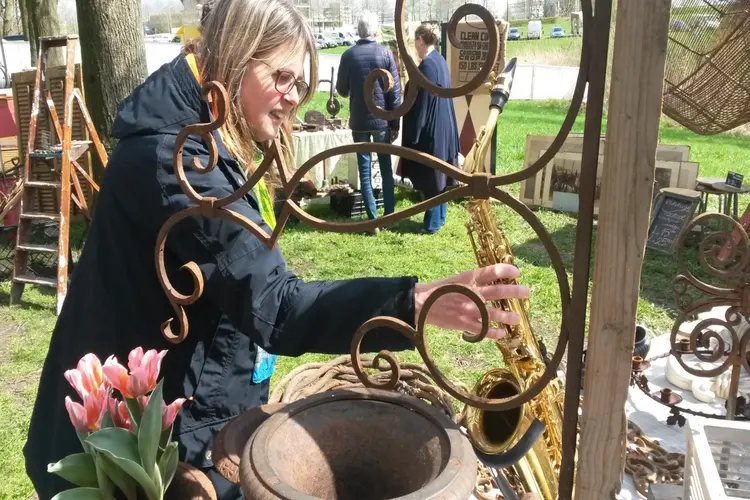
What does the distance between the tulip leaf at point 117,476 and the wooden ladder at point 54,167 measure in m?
4.12

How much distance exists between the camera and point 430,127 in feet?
21.8

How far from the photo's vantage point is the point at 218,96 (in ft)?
3.77

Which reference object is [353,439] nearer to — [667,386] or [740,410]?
[740,410]

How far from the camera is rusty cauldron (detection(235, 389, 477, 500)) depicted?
112 cm

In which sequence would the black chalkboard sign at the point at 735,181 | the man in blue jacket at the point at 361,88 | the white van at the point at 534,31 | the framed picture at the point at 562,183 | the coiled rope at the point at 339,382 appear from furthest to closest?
the white van at the point at 534,31
the framed picture at the point at 562,183
the man in blue jacket at the point at 361,88
the black chalkboard sign at the point at 735,181
the coiled rope at the point at 339,382

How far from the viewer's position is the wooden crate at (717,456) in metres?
1.43

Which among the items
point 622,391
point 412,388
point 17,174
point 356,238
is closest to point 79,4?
point 17,174

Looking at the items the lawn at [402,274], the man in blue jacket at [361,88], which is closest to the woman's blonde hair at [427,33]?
the man in blue jacket at [361,88]

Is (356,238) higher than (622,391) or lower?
lower

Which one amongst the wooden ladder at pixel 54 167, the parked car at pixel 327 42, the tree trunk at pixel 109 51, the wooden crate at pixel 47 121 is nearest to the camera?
the wooden ladder at pixel 54 167

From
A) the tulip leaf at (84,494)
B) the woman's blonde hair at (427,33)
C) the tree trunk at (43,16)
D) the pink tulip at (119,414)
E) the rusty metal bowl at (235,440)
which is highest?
the tree trunk at (43,16)

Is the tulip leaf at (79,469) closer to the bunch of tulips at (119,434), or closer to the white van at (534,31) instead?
the bunch of tulips at (119,434)

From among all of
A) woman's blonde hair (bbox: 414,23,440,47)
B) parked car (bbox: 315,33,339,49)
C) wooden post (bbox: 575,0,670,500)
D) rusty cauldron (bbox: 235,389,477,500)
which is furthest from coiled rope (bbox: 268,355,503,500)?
parked car (bbox: 315,33,339,49)

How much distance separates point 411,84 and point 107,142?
207 inches
